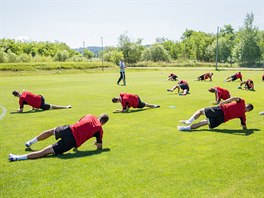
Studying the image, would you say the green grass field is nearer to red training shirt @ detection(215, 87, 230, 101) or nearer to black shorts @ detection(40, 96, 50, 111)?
black shorts @ detection(40, 96, 50, 111)

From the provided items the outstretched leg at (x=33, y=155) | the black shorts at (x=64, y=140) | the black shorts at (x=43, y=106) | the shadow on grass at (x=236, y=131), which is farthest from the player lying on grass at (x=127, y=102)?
the outstretched leg at (x=33, y=155)

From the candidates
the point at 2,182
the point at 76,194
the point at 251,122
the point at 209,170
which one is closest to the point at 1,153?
the point at 2,182

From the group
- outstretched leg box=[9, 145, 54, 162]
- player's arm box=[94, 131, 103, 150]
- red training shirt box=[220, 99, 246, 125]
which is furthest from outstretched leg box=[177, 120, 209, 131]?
outstretched leg box=[9, 145, 54, 162]

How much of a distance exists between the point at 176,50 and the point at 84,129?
478 feet

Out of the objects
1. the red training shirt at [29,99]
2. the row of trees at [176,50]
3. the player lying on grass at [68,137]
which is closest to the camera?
the player lying on grass at [68,137]

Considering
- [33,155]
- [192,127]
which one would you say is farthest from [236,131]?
[33,155]

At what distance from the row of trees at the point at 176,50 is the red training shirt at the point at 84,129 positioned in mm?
83066

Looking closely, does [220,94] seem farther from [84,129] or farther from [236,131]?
[84,129]

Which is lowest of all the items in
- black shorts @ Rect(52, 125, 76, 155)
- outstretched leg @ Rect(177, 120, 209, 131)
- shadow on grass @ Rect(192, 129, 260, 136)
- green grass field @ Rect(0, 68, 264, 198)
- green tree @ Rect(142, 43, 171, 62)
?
shadow on grass @ Rect(192, 129, 260, 136)

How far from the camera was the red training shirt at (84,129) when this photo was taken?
8.43 meters

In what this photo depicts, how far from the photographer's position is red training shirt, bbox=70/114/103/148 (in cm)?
843

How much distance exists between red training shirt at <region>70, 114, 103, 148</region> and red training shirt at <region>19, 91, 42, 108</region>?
8295mm

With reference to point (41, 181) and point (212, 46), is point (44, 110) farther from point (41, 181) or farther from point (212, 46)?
point (212, 46)

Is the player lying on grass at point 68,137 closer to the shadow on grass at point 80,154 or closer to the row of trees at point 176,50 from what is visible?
the shadow on grass at point 80,154
